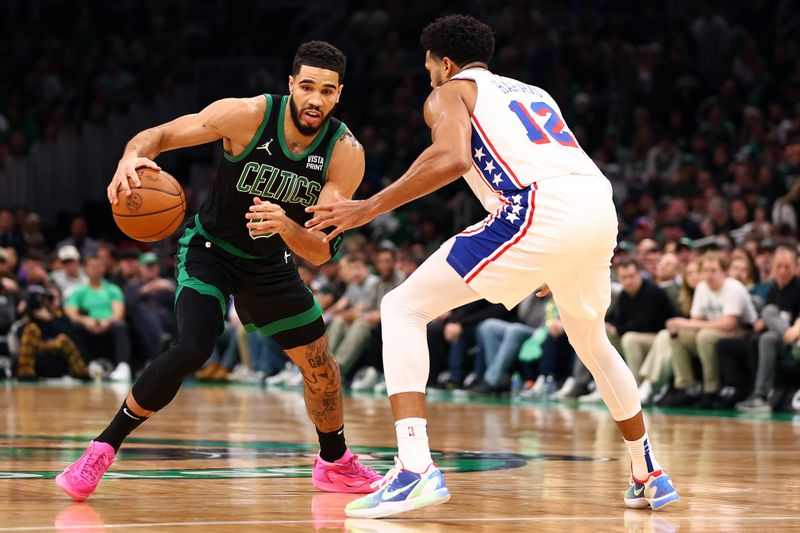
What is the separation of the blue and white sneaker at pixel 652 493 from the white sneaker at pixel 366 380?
30.9 ft

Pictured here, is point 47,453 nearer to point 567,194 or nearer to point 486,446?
point 486,446

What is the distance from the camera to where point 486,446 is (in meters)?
7.80

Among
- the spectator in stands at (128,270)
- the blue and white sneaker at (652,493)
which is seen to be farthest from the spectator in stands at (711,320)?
the spectator in stands at (128,270)

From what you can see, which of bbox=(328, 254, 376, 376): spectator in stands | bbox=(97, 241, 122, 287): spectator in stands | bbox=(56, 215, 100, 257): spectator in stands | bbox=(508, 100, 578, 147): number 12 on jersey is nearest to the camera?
bbox=(508, 100, 578, 147): number 12 on jersey

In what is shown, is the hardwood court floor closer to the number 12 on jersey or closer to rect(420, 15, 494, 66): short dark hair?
the number 12 on jersey

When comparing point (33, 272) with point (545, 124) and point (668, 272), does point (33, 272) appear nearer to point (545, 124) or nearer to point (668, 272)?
point (668, 272)

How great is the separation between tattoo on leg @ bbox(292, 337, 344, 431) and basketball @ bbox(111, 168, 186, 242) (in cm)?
88

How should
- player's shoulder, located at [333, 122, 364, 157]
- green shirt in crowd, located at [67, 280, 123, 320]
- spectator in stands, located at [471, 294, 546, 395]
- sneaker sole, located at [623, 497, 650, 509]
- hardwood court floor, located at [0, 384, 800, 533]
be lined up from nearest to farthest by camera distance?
hardwood court floor, located at [0, 384, 800, 533], sneaker sole, located at [623, 497, 650, 509], player's shoulder, located at [333, 122, 364, 157], spectator in stands, located at [471, 294, 546, 395], green shirt in crowd, located at [67, 280, 123, 320]

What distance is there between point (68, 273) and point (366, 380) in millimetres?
4516

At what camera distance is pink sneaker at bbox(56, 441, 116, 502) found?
5031 mm

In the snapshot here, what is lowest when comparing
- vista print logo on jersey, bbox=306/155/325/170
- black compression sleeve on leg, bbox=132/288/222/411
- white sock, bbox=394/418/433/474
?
white sock, bbox=394/418/433/474

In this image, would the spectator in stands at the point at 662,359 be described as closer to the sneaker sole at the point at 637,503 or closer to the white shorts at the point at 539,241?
the sneaker sole at the point at 637,503

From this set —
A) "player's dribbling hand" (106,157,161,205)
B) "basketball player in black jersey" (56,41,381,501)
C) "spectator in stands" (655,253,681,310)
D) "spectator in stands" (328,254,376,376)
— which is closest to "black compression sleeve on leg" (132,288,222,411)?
"basketball player in black jersey" (56,41,381,501)

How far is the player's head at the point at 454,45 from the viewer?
514 centimetres
